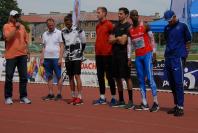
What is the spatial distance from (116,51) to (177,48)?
1.55m

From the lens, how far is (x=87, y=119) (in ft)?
30.1

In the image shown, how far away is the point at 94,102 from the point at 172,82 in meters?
2.46

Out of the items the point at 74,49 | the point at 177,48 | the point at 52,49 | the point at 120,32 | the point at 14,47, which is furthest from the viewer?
the point at 52,49

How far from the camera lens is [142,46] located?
10.2 m

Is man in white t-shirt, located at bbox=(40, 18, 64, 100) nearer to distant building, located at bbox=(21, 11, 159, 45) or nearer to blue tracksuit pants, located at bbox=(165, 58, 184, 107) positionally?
blue tracksuit pants, located at bbox=(165, 58, 184, 107)

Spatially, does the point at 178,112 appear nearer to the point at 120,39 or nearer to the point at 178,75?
the point at 178,75

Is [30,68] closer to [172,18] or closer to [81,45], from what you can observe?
[81,45]

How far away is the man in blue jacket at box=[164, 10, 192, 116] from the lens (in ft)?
31.2

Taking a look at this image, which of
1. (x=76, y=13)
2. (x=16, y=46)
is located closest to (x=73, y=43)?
(x=76, y=13)

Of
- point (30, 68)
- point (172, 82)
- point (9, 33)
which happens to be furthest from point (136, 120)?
point (30, 68)

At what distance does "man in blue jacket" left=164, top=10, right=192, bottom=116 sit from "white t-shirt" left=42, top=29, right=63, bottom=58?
11.2 ft

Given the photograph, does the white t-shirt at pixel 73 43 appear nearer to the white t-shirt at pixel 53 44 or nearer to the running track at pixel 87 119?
the white t-shirt at pixel 53 44

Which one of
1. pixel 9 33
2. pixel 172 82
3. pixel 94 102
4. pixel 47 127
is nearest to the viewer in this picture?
pixel 47 127

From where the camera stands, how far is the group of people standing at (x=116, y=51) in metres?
9.62
